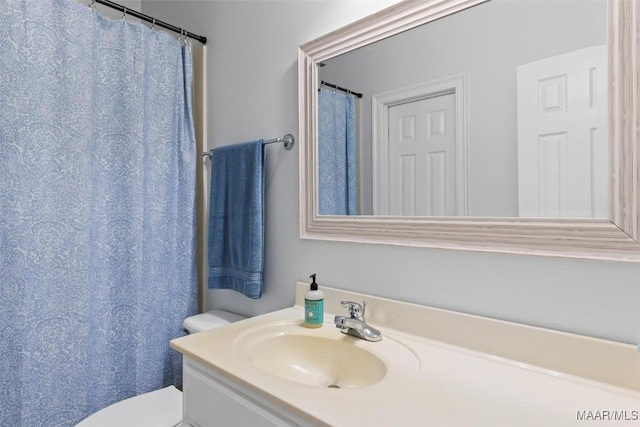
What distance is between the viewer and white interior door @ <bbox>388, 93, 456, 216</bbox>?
3.33 feet

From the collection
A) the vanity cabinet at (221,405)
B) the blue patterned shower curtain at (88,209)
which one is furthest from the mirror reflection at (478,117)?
the blue patterned shower curtain at (88,209)

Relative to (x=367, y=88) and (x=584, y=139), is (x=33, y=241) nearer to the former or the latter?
(x=367, y=88)

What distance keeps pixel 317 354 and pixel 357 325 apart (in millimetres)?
154

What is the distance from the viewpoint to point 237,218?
1.56 meters

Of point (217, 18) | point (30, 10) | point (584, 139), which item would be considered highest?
point (217, 18)

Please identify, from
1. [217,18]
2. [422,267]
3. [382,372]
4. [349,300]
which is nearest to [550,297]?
[422,267]

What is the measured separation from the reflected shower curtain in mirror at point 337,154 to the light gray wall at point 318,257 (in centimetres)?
13

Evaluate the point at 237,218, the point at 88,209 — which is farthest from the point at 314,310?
the point at 88,209

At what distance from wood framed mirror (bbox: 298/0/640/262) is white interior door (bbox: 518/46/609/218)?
2 centimetres

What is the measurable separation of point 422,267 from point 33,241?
4.41ft

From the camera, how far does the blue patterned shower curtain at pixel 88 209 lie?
127 cm

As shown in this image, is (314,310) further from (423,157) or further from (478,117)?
(478,117)

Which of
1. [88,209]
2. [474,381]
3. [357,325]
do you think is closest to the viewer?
[474,381]

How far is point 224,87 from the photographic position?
173cm
